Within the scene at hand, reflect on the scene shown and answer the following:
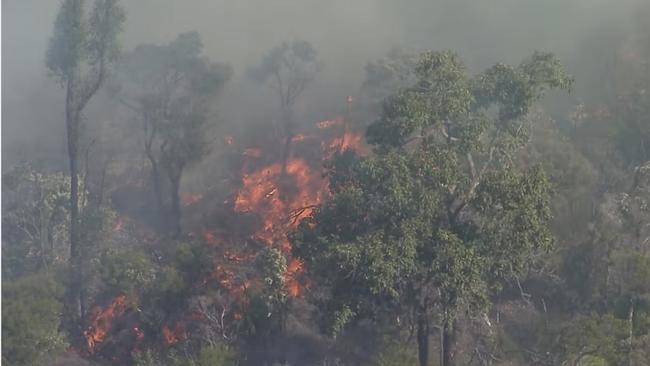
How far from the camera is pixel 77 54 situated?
2839 centimetres

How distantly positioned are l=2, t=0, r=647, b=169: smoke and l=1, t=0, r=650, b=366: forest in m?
0.34

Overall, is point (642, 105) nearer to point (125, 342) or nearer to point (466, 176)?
point (466, 176)

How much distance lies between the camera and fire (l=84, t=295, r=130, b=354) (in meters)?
25.6

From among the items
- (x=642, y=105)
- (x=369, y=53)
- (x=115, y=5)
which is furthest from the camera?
(x=369, y=53)

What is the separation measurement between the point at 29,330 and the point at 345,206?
9375 millimetres

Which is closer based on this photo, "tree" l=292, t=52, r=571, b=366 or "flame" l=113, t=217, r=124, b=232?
"tree" l=292, t=52, r=571, b=366

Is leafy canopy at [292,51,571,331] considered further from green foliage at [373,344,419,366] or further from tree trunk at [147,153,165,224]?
tree trunk at [147,153,165,224]

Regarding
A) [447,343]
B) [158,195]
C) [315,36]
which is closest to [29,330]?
[447,343]

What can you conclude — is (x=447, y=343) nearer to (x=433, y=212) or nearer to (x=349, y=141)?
(x=433, y=212)

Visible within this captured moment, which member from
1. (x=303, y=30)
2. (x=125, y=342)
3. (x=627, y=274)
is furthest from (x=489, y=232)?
(x=303, y=30)

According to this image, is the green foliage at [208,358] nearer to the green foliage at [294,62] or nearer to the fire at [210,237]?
the fire at [210,237]

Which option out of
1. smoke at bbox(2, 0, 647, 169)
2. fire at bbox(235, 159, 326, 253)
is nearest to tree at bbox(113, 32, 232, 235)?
fire at bbox(235, 159, 326, 253)

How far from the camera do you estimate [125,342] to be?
24.7m

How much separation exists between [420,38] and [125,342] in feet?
125
